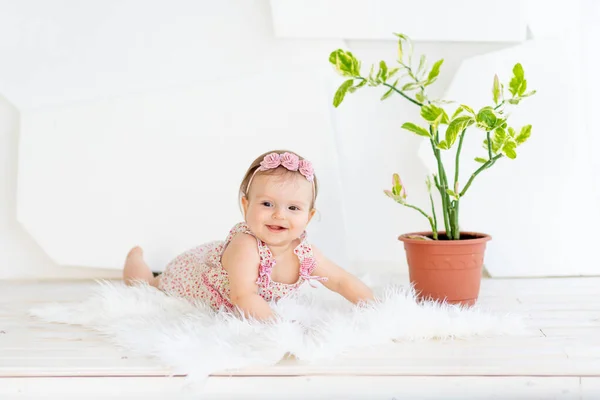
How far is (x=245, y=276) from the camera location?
1.34 meters

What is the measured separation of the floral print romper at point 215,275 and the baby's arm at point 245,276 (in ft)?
0.08

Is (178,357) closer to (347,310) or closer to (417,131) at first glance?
(347,310)

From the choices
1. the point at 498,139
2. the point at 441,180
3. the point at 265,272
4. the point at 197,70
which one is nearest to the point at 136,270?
the point at 265,272

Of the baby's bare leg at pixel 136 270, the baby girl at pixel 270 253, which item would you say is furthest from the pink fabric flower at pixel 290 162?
the baby's bare leg at pixel 136 270

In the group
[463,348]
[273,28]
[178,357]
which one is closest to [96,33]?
[273,28]

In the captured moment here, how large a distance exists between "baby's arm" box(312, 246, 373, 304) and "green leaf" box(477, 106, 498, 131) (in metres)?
0.44

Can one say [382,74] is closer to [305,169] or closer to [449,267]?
[305,169]

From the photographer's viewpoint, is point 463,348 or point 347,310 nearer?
point 463,348

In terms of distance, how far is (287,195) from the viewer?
53.5 inches

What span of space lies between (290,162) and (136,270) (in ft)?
2.20

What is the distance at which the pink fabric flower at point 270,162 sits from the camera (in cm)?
138

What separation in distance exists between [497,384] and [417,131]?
2.11 ft

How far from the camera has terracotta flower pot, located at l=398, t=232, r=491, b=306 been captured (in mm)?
1453

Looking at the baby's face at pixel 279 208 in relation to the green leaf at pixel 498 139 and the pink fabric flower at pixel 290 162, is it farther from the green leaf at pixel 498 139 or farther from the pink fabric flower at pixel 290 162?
the green leaf at pixel 498 139
